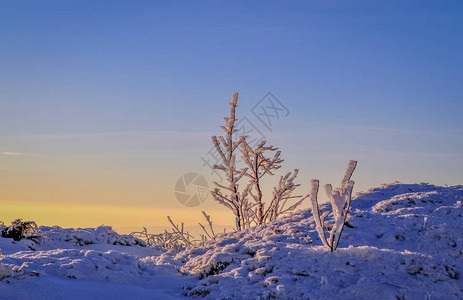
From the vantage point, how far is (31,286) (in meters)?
5.46

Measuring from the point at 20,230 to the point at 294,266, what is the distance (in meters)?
6.80

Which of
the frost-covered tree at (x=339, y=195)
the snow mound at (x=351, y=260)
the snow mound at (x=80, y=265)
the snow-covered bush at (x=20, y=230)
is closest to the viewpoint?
the snow mound at (x=351, y=260)

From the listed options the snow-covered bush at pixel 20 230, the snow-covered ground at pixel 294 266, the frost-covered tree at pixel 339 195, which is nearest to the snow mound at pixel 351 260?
the snow-covered ground at pixel 294 266

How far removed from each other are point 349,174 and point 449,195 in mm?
4333

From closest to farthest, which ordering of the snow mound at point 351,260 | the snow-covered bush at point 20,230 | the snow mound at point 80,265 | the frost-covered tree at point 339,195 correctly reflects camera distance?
the snow mound at point 351,260, the frost-covered tree at point 339,195, the snow mound at point 80,265, the snow-covered bush at point 20,230

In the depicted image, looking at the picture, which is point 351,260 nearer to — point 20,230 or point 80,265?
point 80,265

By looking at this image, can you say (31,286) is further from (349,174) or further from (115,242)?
(115,242)

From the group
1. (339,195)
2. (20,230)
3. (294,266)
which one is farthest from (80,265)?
(20,230)

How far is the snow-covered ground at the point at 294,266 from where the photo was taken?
536cm

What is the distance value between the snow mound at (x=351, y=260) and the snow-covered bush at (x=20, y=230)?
136 inches

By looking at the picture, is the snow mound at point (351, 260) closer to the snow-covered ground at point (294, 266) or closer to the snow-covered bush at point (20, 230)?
the snow-covered ground at point (294, 266)

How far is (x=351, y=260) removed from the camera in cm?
581

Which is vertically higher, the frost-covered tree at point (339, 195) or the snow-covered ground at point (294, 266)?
the frost-covered tree at point (339, 195)

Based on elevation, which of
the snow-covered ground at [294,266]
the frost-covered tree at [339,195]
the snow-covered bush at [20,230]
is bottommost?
the snow-covered ground at [294,266]
